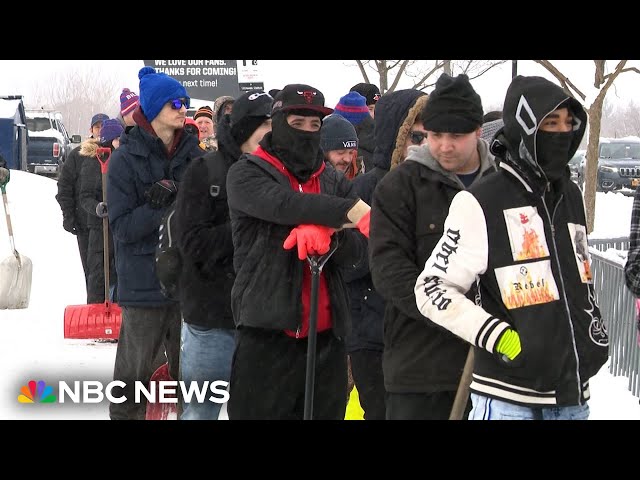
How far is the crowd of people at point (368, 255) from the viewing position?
367cm

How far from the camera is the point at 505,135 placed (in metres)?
3.84

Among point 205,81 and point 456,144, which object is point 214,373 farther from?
point 205,81

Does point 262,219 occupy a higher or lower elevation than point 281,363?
higher

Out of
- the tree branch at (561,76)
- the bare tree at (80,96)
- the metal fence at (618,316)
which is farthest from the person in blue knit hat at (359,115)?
the bare tree at (80,96)

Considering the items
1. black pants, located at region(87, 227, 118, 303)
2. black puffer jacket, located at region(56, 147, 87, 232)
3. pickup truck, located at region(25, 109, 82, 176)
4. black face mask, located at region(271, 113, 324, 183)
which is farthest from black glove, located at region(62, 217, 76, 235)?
pickup truck, located at region(25, 109, 82, 176)

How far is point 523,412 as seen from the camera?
3627 millimetres

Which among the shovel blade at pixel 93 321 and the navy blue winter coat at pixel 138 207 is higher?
the navy blue winter coat at pixel 138 207

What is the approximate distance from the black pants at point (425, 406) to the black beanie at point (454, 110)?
988 mm

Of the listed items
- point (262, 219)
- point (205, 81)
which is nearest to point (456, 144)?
point (262, 219)

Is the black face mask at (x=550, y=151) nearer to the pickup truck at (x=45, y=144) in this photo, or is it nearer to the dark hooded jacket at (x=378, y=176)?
the dark hooded jacket at (x=378, y=176)

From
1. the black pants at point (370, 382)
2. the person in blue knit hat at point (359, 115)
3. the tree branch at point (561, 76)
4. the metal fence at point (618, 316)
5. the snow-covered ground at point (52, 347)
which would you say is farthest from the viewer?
→ the tree branch at point (561, 76)
